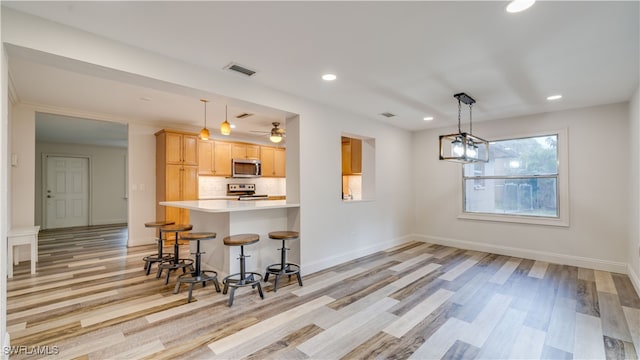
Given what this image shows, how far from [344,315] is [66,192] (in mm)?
9699

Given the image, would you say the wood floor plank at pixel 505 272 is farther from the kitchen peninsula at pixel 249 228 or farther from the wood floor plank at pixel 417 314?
the kitchen peninsula at pixel 249 228

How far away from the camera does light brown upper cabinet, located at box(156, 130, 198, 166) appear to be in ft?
18.3

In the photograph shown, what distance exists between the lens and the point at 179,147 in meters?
5.74

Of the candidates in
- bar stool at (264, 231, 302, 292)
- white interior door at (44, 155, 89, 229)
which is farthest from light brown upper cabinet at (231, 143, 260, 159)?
white interior door at (44, 155, 89, 229)

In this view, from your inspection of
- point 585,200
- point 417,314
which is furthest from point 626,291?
point 417,314

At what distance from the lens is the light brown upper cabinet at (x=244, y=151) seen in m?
6.66

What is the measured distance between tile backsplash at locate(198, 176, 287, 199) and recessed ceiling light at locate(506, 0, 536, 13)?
4.97 m

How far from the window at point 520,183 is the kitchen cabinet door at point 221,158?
5036 mm

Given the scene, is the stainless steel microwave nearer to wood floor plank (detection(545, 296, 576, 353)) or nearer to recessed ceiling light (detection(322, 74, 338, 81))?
recessed ceiling light (detection(322, 74, 338, 81))

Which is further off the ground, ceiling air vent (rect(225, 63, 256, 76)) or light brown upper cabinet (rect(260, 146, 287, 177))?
ceiling air vent (rect(225, 63, 256, 76))

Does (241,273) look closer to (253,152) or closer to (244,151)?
(244,151)

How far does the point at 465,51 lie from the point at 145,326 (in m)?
3.71

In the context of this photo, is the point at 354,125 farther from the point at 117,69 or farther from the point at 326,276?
the point at 117,69

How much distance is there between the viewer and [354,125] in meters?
4.69
